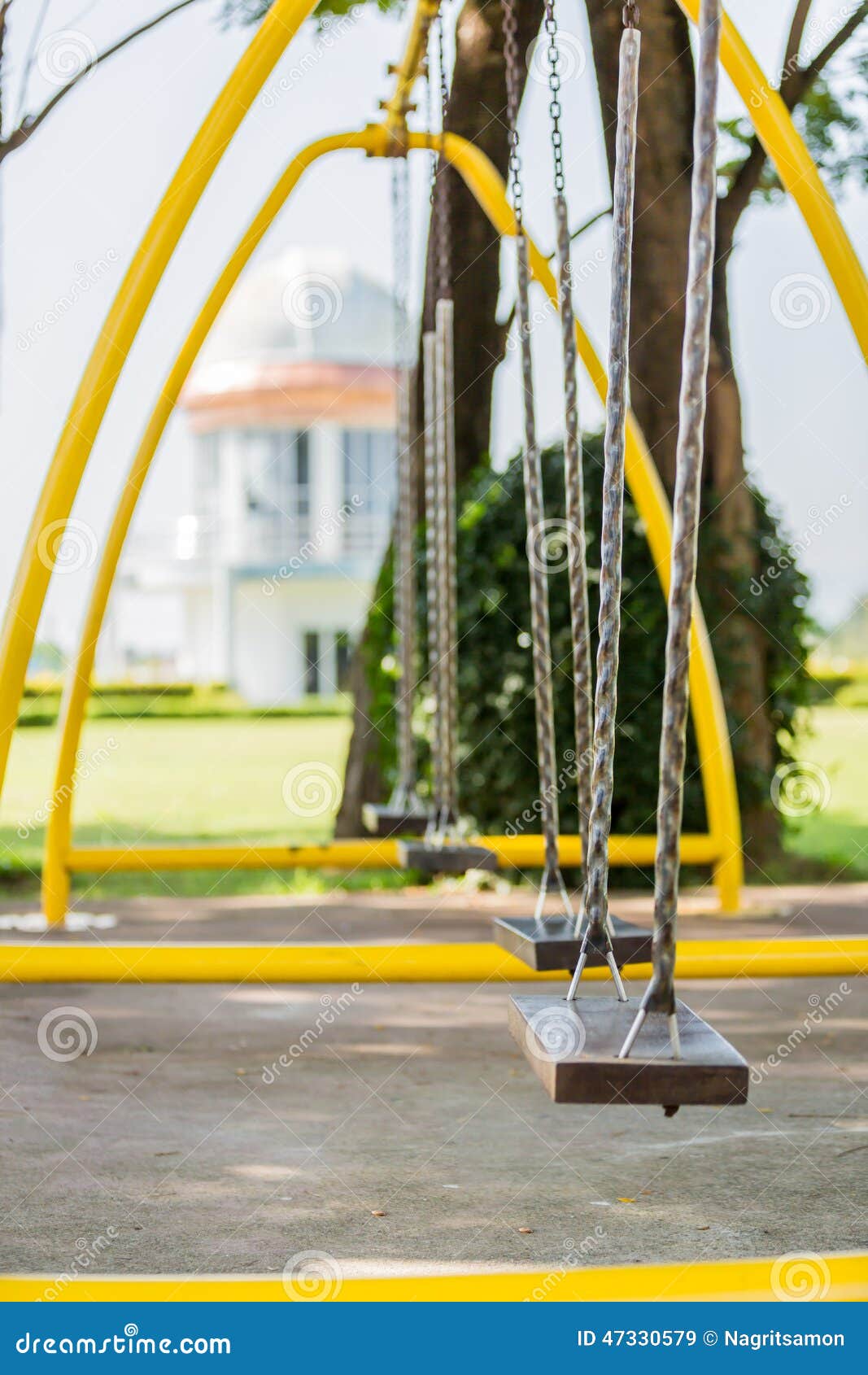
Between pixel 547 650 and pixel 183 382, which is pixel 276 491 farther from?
pixel 547 650

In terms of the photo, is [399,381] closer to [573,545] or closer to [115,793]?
[573,545]

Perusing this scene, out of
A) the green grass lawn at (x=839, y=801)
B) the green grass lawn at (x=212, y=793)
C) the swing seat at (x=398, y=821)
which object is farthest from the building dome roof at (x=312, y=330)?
the swing seat at (x=398, y=821)

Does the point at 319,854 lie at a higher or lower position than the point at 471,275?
lower

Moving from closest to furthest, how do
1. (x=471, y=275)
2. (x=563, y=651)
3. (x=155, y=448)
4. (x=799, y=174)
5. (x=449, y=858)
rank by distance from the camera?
(x=799, y=174)
(x=449, y=858)
(x=155, y=448)
(x=563, y=651)
(x=471, y=275)

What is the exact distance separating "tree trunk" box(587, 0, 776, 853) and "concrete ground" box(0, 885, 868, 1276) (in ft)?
9.03

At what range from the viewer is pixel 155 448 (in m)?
5.91

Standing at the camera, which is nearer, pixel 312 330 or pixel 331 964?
pixel 331 964

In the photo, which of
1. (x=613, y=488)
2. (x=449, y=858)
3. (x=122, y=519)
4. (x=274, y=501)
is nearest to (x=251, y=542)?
(x=274, y=501)

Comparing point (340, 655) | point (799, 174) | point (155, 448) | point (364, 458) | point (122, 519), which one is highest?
point (364, 458)

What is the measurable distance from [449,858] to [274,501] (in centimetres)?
3053

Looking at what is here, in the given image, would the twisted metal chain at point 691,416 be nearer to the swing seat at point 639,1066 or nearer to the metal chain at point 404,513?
the swing seat at point 639,1066

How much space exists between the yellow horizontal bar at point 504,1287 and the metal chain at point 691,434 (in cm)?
51

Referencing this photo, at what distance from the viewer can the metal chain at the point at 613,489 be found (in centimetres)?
241

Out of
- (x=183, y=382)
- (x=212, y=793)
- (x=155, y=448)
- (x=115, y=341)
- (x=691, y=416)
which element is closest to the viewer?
(x=691, y=416)
